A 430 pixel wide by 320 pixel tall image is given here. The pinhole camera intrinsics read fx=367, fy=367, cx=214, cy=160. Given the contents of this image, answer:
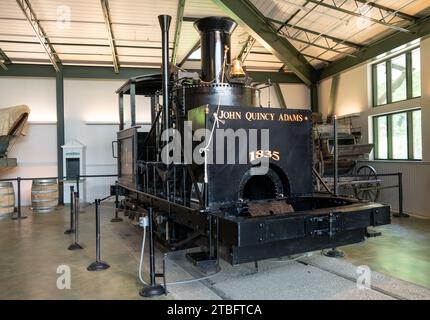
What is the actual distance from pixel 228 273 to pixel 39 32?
7.87 m

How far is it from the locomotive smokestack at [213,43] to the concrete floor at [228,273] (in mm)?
2538

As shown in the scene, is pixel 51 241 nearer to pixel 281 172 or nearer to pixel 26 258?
pixel 26 258

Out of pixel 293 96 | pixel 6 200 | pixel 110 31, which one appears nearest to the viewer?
pixel 6 200

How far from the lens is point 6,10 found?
8.20 metres

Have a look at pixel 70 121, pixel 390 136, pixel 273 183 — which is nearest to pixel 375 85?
pixel 390 136

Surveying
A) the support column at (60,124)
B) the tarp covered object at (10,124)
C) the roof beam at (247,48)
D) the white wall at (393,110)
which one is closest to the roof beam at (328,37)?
the white wall at (393,110)

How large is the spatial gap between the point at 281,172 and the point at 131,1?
19.6 feet

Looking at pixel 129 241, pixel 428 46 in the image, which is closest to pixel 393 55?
pixel 428 46

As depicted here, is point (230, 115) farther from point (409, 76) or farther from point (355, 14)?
point (409, 76)

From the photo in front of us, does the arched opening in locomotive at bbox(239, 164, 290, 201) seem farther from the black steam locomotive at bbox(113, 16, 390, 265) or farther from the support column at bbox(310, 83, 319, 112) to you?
the support column at bbox(310, 83, 319, 112)

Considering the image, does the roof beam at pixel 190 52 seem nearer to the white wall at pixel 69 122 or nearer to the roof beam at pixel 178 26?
the roof beam at pixel 178 26

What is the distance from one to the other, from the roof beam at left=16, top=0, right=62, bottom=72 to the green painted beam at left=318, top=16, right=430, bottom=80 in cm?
807

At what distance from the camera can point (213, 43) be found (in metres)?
4.98

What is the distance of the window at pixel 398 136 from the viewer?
27.3 ft
